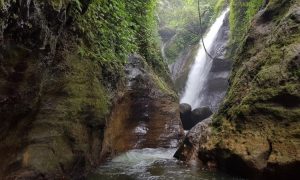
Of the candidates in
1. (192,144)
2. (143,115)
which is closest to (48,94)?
(192,144)

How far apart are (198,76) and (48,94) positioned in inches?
664

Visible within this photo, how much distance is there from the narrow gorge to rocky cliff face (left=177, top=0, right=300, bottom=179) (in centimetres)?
2

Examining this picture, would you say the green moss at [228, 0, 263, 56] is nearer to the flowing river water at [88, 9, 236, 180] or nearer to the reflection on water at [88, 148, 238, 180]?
the flowing river water at [88, 9, 236, 180]

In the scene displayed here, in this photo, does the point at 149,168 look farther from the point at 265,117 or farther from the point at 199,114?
the point at 199,114

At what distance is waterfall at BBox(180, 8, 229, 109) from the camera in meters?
21.6

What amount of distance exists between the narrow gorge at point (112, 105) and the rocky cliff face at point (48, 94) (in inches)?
0.7

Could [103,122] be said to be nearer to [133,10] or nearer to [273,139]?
[273,139]

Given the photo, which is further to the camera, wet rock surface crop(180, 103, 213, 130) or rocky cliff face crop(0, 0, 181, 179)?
wet rock surface crop(180, 103, 213, 130)

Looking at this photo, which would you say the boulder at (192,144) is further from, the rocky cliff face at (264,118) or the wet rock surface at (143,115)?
the wet rock surface at (143,115)

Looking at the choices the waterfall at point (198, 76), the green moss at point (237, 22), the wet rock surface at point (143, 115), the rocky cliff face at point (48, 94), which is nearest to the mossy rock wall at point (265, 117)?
the rocky cliff face at point (48, 94)

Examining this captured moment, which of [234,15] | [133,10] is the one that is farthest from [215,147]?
[234,15]

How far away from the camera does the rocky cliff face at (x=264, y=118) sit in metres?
6.75

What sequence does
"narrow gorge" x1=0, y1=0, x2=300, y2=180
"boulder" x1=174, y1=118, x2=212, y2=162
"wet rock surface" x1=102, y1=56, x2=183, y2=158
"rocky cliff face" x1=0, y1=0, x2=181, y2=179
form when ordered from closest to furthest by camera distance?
"rocky cliff face" x1=0, y1=0, x2=181, y2=179
"narrow gorge" x1=0, y1=0, x2=300, y2=180
"boulder" x1=174, y1=118, x2=212, y2=162
"wet rock surface" x1=102, y1=56, x2=183, y2=158

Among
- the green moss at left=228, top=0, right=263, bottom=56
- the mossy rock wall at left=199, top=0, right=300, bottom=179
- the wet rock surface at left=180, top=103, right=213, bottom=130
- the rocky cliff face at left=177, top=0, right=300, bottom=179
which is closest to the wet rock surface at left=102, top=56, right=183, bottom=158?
the rocky cliff face at left=177, top=0, right=300, bottom=179
